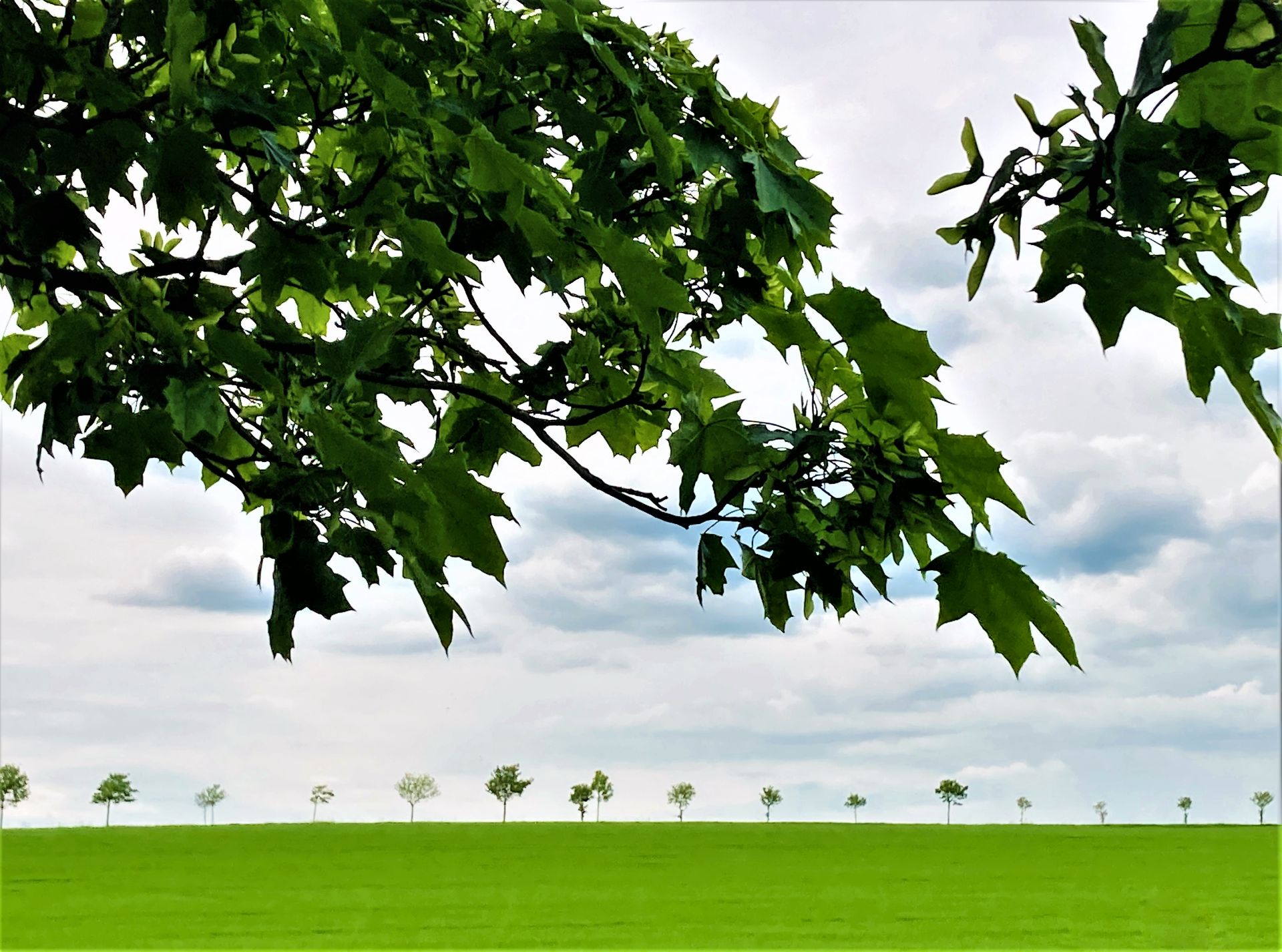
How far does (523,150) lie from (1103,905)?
34794 mm

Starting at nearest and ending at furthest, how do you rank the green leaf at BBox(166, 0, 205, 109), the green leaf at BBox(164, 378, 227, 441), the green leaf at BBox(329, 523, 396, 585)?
the green leaf at BBox(166, 0, 205, 109) < the green leaf at BBox(164, 378, 227, 441) < the green leaf at BBox(329, 523, 396, 585)

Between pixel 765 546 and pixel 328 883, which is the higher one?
pixel 765 546

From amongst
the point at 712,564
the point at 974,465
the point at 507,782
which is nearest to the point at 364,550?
the point at 712,564

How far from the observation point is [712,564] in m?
3.11

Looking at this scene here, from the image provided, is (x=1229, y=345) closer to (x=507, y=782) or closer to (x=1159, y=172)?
(x=1159, y=172)

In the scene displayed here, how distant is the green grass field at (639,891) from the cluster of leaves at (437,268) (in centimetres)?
2326

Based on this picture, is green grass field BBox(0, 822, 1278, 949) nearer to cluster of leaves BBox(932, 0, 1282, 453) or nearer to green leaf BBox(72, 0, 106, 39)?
green leaf BBox(72, 0, 106, 39)

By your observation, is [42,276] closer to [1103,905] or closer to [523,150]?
[523,150]

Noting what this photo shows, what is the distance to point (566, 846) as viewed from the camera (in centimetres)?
5084

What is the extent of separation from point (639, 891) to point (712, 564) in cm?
3416

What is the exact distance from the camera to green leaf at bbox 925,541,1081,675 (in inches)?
94.0

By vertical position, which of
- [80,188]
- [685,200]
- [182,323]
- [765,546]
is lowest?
[765,546]

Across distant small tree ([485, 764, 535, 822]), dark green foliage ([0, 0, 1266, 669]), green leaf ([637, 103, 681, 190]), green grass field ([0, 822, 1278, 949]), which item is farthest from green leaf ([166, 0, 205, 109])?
distant small tree ([485, 764, 535, 822])

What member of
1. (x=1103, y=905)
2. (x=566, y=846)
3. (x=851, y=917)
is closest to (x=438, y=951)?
(x=851, y=917)
